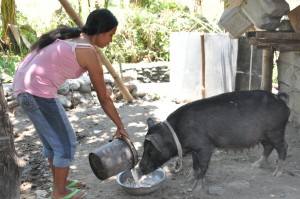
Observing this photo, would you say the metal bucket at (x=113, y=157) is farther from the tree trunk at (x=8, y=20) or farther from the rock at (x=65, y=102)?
the tree trunk at (x=8, y=20)

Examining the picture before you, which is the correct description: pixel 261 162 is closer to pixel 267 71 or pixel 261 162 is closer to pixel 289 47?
pixel 289 47

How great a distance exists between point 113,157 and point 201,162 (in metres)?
1.19

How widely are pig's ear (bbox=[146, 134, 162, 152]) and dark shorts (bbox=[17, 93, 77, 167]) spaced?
2.95 feet

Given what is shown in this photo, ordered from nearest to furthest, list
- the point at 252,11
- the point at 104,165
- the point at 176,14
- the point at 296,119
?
the point at 104,165 → the point at 252,11 → the point at 296,119 → the point at 176,14

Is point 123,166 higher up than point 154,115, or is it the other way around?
point 123,166

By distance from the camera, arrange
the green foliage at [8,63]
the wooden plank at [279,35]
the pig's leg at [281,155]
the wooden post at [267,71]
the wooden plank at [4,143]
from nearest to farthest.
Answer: the wooden plank at [4,143]
the pig's leg at [281,155]
the wooden plank at [279,35]
the wooden post at [267,71]
the green foliage at [8,63]

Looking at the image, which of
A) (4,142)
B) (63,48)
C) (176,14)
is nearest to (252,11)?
(63,48)

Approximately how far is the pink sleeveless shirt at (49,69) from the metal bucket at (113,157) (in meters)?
0.74

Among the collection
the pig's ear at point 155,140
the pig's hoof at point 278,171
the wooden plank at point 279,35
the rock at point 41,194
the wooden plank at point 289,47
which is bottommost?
the rock at point 41,194

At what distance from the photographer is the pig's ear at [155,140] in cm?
433

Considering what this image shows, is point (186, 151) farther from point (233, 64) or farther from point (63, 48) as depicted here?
point (233, 64)

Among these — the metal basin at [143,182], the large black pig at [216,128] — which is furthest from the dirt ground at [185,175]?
the large black pig at [216,128]

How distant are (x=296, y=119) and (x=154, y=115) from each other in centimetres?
269

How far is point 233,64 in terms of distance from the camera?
778 cm
